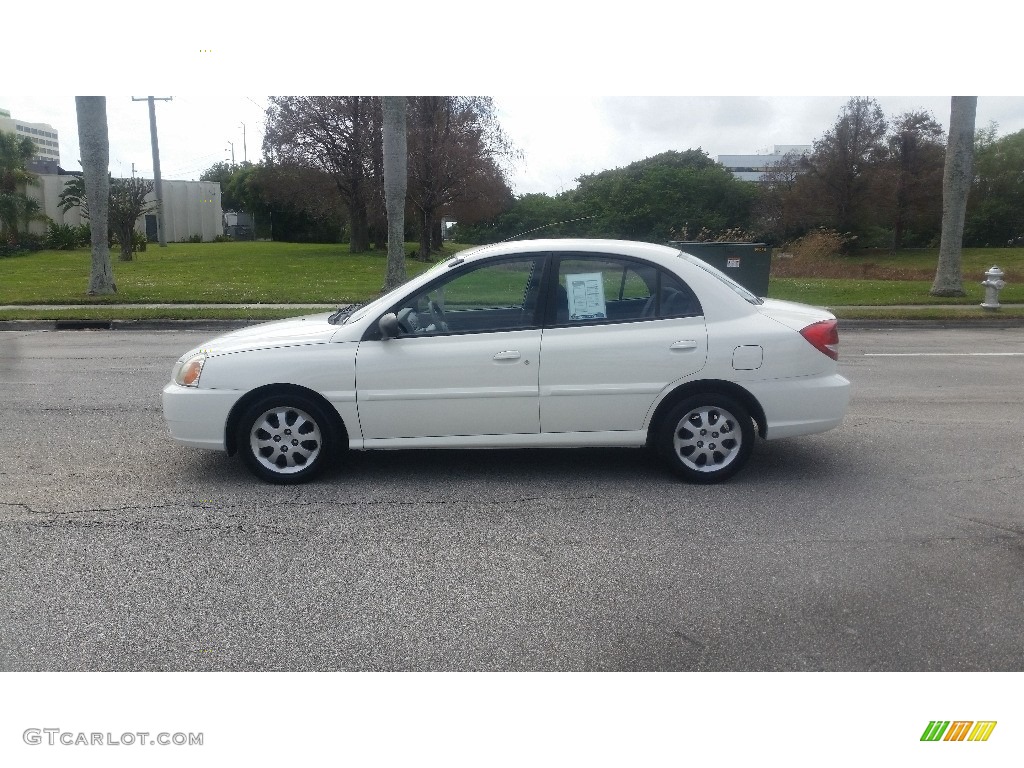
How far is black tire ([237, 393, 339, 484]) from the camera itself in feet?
18.5

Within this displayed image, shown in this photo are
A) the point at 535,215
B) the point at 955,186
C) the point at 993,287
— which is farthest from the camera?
the point at 955,186

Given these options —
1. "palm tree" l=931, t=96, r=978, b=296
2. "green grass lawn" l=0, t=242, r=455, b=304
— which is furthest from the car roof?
"palm tree" l=931, t=96, r=978, b=296

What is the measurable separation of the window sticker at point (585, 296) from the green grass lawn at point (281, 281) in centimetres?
1177

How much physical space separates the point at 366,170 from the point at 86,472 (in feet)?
128

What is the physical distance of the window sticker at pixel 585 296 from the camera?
5.75 meters

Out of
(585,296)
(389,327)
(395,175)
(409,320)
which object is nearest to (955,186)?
(395,175)

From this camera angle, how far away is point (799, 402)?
18.9ft

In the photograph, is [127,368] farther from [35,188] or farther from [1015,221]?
[1015,221]

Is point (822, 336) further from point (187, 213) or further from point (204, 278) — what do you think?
point (187, 213)

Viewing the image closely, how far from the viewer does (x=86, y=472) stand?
6105 millimetres

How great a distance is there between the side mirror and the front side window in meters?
0.09

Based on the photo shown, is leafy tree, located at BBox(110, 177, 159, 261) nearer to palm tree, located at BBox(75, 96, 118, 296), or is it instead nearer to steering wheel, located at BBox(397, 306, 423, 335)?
palm tree, located at BBox(75, 96, 118, 296)

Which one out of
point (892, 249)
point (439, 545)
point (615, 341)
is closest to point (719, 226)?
point (615, 341)
